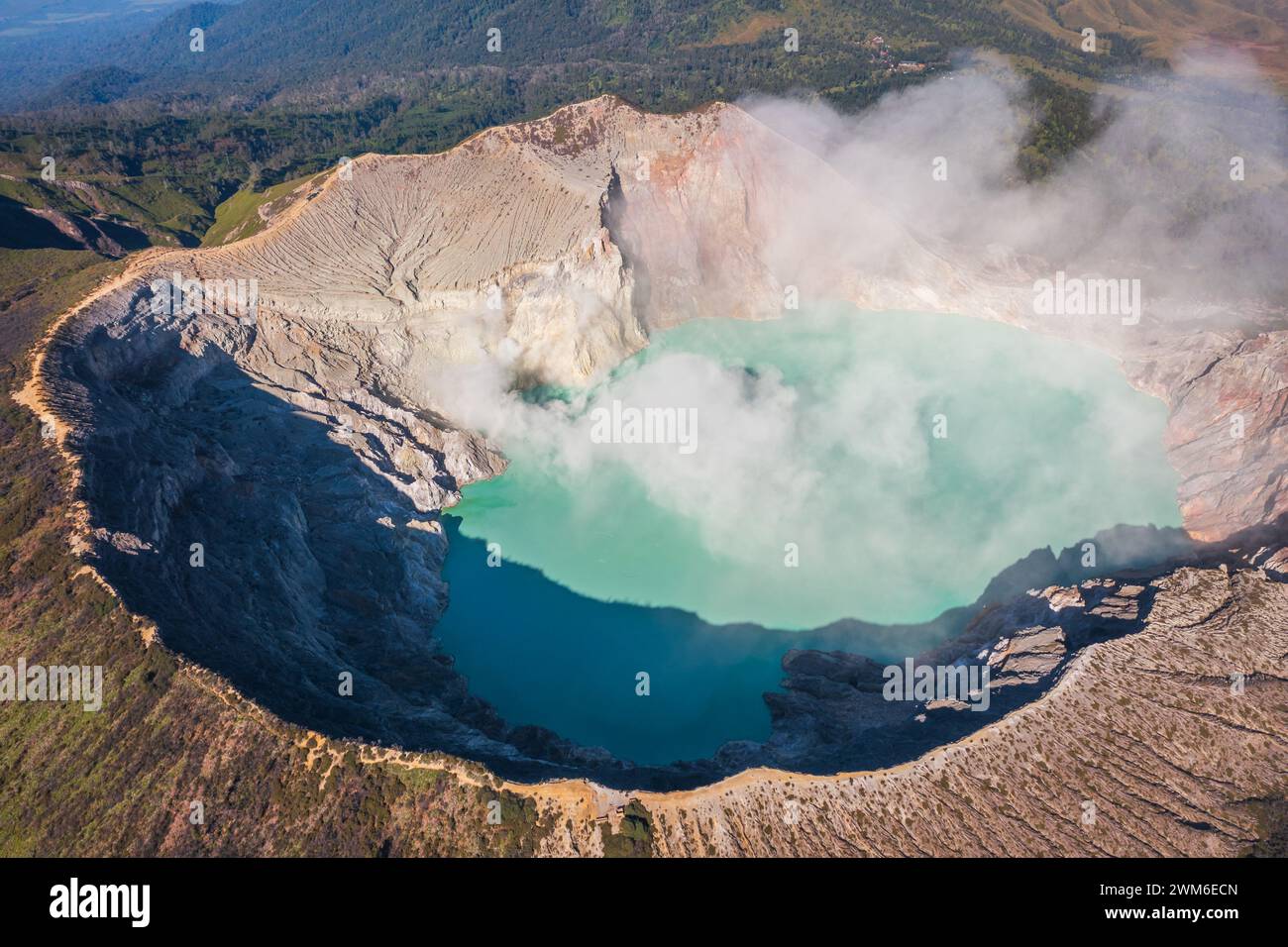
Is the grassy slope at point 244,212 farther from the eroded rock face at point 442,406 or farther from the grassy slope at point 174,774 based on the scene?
the grassy slope at point 174,774

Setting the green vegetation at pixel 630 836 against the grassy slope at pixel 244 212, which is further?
the grassy slope at pixel 244 212

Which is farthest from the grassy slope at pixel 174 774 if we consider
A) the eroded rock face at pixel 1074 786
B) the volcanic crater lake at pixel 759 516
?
the volcanic crater lake at pixel 759 516

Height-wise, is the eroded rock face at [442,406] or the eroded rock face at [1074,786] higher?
the eroded rock face at [442,406]

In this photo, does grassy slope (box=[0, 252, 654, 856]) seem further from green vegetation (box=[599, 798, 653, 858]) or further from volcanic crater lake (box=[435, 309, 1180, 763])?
volcanic crater lake (box=[435, 309, 1180, 763])

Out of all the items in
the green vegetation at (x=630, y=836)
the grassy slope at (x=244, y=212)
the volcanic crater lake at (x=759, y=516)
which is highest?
the grassy slope at (x=244, y=212)

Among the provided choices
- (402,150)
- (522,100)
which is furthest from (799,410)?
(522,100)

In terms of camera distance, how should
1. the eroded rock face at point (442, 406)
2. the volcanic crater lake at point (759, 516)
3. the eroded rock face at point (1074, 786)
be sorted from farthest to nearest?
1. the volcanic crater lake at point (759, 516)
2. the eroded rock face at point (442, 406)
3. the eroded rock face at point (1074, 786)

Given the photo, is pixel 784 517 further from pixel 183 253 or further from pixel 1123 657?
pixel 183 253

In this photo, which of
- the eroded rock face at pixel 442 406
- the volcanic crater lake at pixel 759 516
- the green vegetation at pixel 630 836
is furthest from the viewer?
the volcanic crater lake at pixel 759 516

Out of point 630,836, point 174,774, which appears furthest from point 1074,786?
point 174,774
